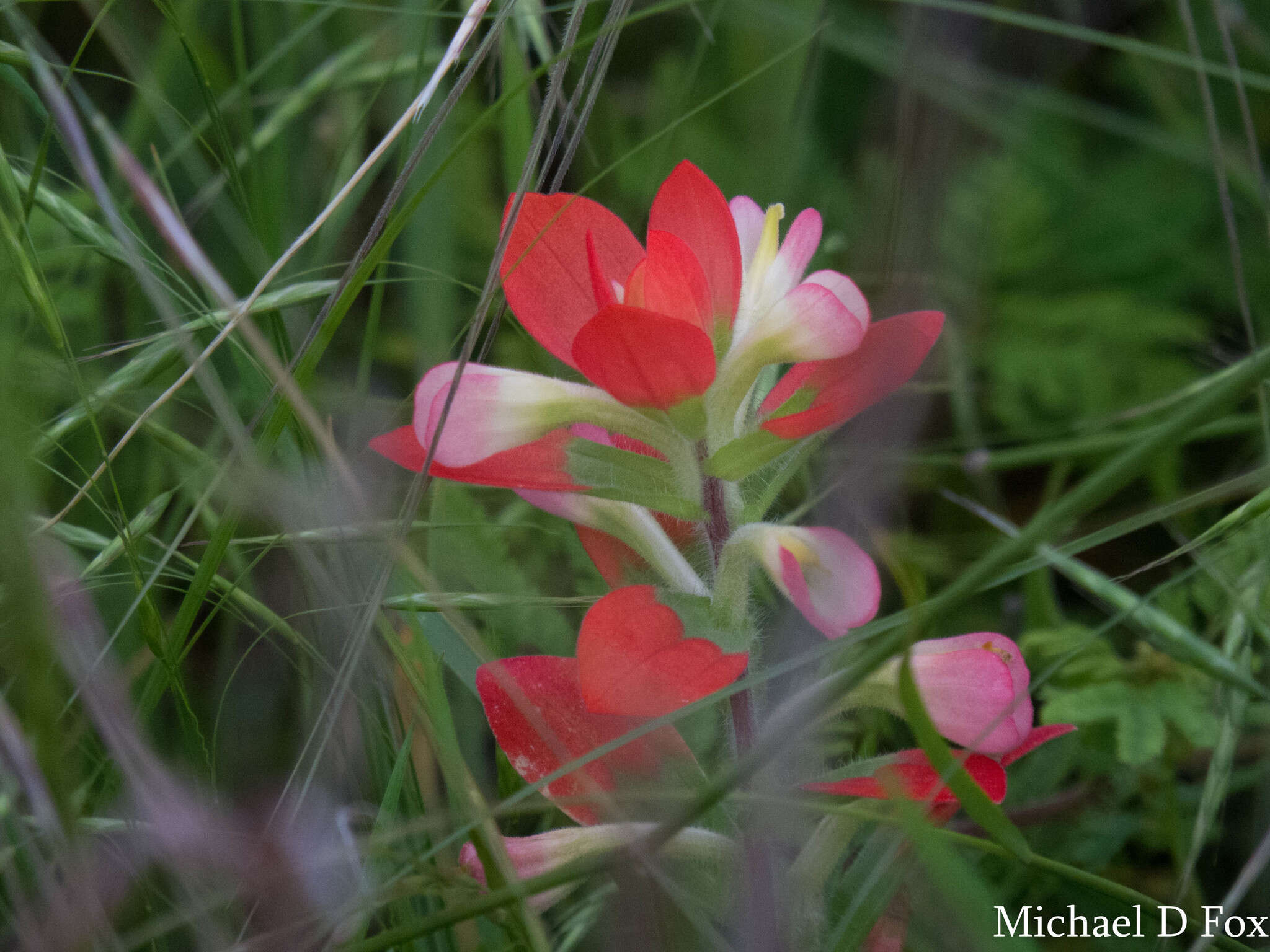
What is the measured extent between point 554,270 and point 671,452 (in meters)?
0.14

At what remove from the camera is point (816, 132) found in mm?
1747

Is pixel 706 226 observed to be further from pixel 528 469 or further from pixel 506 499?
pixel 506 499

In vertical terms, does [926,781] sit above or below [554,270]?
below

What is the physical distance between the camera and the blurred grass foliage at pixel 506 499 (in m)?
0.61

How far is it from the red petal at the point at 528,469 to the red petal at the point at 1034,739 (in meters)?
0.30

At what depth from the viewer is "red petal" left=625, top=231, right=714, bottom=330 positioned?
58cm

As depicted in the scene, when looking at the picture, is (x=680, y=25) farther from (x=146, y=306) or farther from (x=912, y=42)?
(x=912, y=42)

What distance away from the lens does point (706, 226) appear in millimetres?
645

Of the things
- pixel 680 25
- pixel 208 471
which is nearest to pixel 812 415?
pixel 208 471

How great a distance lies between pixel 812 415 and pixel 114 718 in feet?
1.37

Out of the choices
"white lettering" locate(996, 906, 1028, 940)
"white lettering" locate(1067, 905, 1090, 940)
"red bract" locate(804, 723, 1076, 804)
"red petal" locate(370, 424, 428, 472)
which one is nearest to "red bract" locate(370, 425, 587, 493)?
"red petal" locate(370, 424, 428, 472)

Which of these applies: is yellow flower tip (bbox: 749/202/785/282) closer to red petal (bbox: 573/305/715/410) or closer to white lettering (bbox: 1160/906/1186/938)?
red petal (bbox: 573/305/715/410)

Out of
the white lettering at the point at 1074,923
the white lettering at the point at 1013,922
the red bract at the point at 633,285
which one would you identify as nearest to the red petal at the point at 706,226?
the red bract at the point at 633,285

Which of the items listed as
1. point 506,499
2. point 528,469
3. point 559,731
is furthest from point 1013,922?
point 506,499
